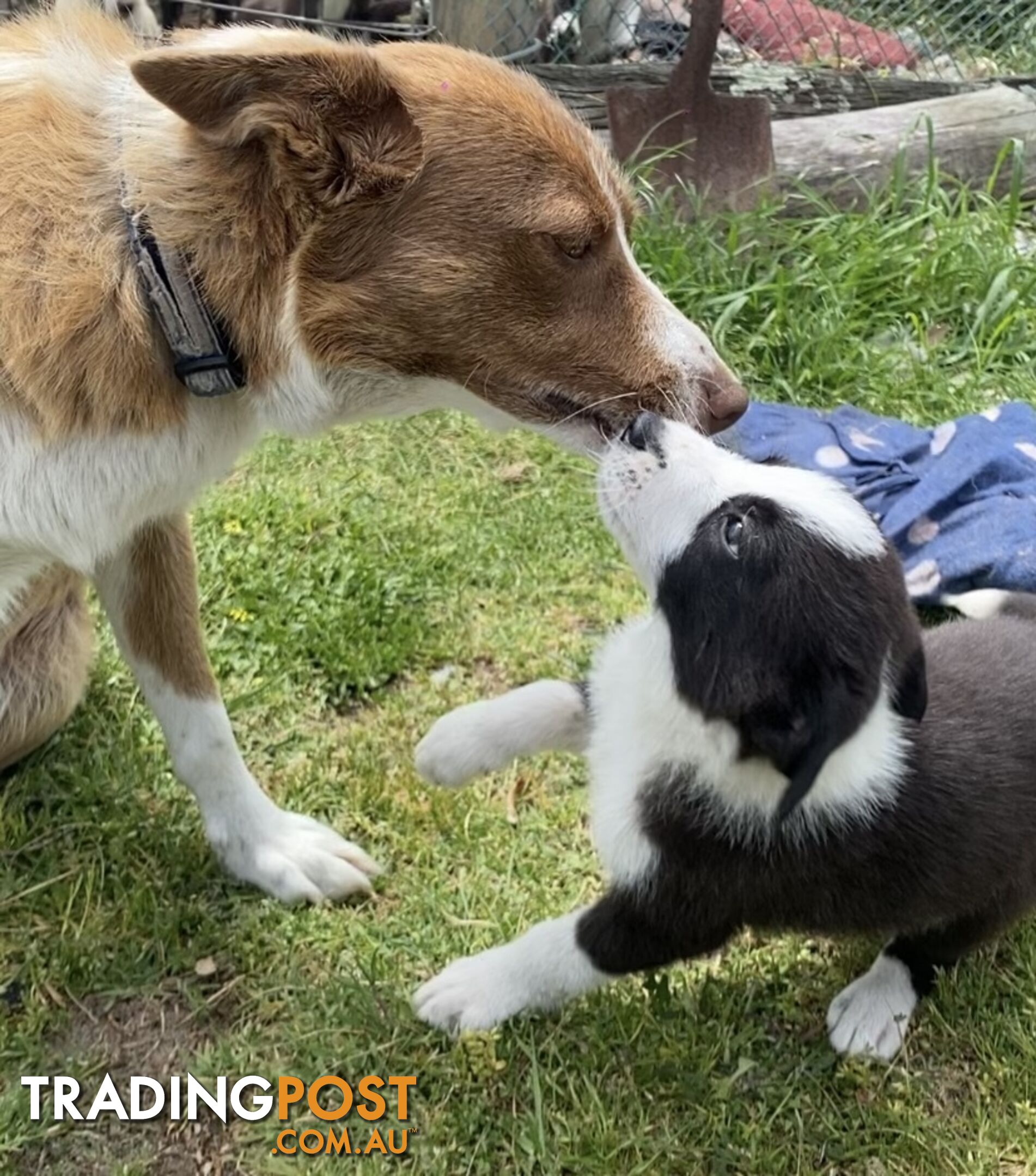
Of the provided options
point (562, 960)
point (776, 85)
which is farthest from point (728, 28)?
point (562, 960)

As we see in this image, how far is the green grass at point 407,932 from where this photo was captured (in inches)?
90.7

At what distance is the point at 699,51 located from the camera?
5004mm

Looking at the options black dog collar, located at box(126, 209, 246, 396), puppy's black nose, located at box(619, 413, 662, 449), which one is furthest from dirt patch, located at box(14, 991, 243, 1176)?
puppy's black nose, located at box(619, 413, 662, 449)

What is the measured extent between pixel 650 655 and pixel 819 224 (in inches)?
128

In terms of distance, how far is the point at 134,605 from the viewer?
257 cm

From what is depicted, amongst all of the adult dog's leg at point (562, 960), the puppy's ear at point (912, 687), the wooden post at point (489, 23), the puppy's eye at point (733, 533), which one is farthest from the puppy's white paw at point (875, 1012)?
the wooden post at point (489, 23)

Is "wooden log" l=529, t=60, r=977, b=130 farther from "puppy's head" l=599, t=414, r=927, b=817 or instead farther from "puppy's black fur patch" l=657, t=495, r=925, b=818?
"puppy's black fur patch" l=657, t=495, r=925, b=818

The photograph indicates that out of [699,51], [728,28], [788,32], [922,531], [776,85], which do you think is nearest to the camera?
[922,531]

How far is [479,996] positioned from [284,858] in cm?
58

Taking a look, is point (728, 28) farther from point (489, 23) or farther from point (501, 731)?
point (501, 731)

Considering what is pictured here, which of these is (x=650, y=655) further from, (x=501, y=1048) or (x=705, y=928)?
(x=501, y=1048)

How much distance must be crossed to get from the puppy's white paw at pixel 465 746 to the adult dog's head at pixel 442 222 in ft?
2.38

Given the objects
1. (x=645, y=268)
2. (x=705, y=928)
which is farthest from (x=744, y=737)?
(x=645, y=268)

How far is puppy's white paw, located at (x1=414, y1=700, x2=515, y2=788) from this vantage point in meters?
2.60
